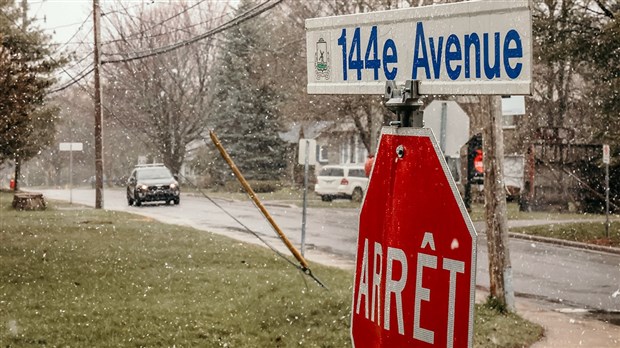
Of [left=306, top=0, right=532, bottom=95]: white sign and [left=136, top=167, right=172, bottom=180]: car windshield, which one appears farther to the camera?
[left=136, top=167, right=172, bottom=180]: car windshield

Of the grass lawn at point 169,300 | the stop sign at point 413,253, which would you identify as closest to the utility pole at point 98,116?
the grass lawn at point 169,300

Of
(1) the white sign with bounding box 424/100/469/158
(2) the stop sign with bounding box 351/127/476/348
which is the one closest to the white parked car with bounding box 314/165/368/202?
(1) the white sign with bounding box 424/100/469/158

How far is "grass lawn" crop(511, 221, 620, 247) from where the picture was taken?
21.0 meters

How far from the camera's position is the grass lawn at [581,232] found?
826 inches

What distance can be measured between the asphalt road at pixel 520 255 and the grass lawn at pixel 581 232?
3.64ft

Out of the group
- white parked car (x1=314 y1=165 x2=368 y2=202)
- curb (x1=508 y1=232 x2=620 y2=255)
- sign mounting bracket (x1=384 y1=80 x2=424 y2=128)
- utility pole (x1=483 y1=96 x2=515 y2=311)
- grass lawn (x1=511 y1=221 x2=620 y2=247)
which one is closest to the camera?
sign mounting bracket (x1=384 y1=80 x2=424 y2=128)

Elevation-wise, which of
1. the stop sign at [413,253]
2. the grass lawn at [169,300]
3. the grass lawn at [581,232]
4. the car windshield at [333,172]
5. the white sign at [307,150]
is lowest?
the grass lawn at [581,232]

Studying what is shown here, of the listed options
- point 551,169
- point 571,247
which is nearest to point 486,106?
point 571,247

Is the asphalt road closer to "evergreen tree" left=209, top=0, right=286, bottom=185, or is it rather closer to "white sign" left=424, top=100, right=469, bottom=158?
"white sign" left=424, top=100, right=469, bottom=158

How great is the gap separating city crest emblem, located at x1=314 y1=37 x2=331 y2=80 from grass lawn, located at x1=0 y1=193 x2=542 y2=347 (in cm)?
527

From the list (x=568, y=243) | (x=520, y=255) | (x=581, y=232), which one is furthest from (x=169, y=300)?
(x=581, y=232)

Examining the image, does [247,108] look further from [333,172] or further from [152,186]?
[152,186]

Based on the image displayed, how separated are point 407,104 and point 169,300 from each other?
781cm

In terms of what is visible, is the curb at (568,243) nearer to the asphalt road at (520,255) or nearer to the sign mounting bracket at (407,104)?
the asphalt road at (520,255)
